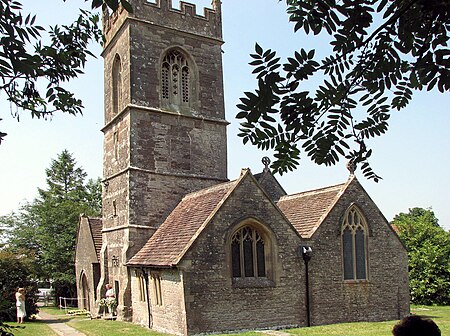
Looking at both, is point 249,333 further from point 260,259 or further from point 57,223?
point 57,223

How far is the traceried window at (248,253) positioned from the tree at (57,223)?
18.7 meters

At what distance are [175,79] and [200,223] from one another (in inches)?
335

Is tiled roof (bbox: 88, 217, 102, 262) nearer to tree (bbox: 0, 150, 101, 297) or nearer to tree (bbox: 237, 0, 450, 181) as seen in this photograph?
tree (bbox: 0, 150, 101, 297)

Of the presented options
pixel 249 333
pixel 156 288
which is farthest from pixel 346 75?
pixel 156 288

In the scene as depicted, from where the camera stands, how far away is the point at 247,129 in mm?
3988

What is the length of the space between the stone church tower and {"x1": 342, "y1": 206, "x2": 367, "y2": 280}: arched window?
638 centimetres

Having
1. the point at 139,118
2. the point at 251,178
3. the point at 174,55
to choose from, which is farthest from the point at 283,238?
the point at 174,55

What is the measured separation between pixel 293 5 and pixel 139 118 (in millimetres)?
17469

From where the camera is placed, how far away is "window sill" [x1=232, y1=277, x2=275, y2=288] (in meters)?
16.8

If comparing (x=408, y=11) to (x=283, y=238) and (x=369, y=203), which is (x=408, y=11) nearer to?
(x=283, y=238)

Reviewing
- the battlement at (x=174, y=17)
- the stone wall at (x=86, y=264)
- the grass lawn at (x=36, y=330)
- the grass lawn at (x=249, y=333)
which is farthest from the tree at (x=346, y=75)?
the stone wall at (x=86, y=264)

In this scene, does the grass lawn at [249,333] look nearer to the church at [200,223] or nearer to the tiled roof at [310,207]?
the church at [200,223]

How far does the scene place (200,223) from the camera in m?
17.1

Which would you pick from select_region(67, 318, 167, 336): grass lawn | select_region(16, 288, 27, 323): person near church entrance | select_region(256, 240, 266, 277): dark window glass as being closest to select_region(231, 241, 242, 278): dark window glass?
select_region(256, 240, 266, 277): dark window glass
